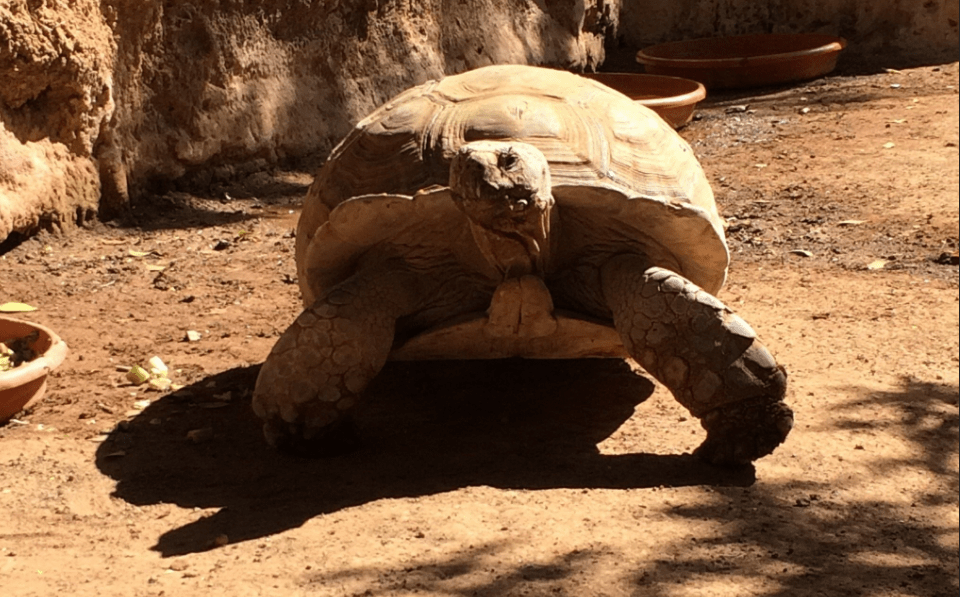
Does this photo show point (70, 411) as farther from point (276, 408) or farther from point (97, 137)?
point (97, 137)

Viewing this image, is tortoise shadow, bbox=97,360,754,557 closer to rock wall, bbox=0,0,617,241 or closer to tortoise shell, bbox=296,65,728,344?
tortoise shell, bbox=296,65,728,344

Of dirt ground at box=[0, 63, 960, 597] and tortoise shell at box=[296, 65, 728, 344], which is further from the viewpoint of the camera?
tortoise shell at box=[296, 65, 728, 344]

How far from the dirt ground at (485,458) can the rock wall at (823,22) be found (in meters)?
4.95

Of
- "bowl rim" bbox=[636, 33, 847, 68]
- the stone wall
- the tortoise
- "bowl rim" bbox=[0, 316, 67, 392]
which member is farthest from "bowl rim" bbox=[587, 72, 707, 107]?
"bowl rim" bbox=[0, 316, 67, 392]

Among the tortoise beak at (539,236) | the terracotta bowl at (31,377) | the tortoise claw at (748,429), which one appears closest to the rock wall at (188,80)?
the terracotta bowl at (31,377)

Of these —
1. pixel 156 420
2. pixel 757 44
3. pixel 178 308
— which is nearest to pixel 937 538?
pixel 156 420

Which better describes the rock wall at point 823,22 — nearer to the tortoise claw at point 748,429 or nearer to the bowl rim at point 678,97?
the bowl rim at point 678,97

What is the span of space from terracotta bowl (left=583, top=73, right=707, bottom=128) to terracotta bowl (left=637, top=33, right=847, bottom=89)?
3.21 ft

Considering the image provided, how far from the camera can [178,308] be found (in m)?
4.55

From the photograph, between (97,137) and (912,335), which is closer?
(912,335)

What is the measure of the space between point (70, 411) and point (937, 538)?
7.88ft

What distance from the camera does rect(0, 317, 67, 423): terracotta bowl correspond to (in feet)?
11.1

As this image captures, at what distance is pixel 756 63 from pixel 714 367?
6.51 meters

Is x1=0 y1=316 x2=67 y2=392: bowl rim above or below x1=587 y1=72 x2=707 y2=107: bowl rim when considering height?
below
